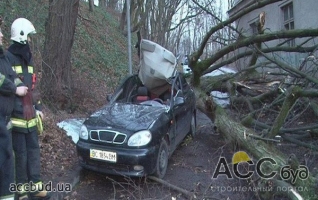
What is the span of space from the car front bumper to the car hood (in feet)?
1.13

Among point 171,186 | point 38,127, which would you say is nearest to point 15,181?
point 38,127

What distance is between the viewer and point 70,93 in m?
7.73

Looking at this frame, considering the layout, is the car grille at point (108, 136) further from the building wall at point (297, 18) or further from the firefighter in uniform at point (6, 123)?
the building wall at point (297, 18)

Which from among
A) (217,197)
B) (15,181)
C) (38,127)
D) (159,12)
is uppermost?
(159,12)

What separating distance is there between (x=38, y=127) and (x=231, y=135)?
11.0 ft

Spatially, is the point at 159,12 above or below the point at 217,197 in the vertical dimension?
above

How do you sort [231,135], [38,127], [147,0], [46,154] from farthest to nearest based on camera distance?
[147,0] → [231,135] → [46,154] → [38,127]

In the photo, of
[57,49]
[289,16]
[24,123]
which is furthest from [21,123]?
[289,16]

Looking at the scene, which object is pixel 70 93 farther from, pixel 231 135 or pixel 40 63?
pixel 231 135

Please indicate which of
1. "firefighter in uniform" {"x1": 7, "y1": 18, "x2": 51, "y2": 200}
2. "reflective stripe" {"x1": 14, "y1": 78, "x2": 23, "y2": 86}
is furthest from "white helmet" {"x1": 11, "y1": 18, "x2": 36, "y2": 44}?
"reflective stripe" {"x1": 14, "y1": 78, "x2": 23, "y2": 86}

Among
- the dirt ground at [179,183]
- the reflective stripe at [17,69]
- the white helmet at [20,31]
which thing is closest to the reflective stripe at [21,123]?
the reflective stripe at [17,69]

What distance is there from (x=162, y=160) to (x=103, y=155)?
1002 mm

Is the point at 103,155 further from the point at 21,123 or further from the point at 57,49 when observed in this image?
the point at 57,49

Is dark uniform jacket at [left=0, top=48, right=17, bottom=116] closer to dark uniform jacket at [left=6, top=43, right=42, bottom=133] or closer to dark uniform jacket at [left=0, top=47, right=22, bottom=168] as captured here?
dark uniform jacket at [left=0, top=47, right=22, bottom=168]
